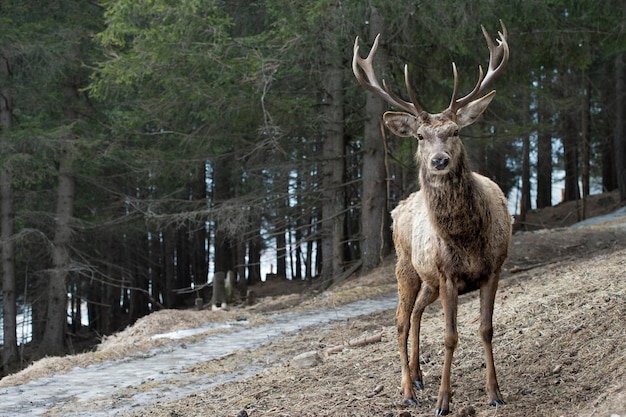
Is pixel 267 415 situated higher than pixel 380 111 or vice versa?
pixel 380 111

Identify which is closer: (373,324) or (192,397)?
(192,397)

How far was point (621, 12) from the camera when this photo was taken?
13102mm

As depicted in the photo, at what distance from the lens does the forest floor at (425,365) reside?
5469mm

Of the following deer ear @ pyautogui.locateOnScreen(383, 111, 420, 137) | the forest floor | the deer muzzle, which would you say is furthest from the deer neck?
the forest floor

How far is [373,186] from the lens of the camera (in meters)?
17.3

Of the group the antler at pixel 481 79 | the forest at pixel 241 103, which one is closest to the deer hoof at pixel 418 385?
the antler at pixel 481 79

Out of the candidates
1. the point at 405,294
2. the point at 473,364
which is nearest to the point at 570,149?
the point at 473,364

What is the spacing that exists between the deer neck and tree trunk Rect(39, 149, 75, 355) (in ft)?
58.1

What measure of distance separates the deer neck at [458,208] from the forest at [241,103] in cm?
793

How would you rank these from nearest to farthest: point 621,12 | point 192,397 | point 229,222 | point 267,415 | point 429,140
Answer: point 429,140
point 267,415
point 192,397
point 621,12
point 229,222

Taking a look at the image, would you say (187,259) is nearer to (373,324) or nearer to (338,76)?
(338,76)

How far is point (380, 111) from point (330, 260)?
14.5 ft

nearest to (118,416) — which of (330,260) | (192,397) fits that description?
(192,397)

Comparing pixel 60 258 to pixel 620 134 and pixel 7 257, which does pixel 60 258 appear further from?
pixel 620 134
